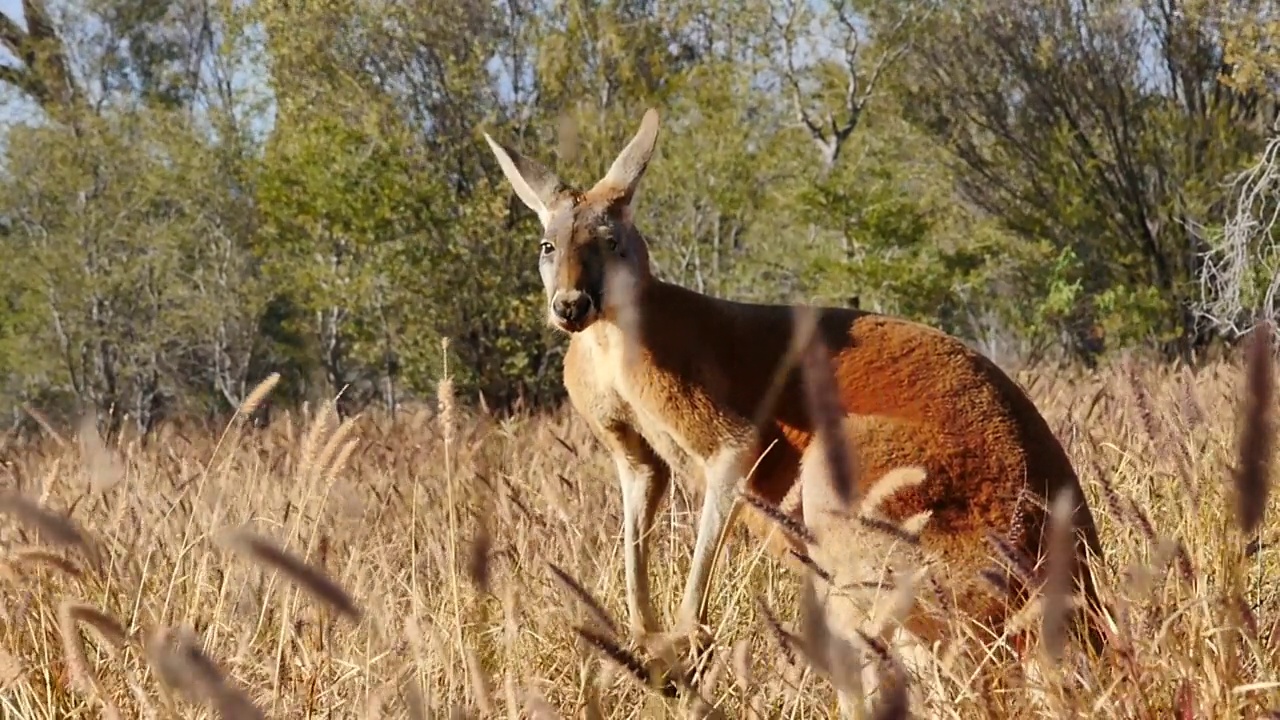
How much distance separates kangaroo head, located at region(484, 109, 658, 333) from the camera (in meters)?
3.81

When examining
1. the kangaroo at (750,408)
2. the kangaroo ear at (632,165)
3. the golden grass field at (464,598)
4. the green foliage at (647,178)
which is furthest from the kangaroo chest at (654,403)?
the green foliage at (647,178)

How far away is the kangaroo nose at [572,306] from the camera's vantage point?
3.73m

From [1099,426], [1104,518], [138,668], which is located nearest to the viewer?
[138,668]

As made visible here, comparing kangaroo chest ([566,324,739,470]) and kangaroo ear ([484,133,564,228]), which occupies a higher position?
kangaroo ear ([484,133,564,228])

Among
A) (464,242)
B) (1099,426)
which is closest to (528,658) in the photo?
(1099,426)

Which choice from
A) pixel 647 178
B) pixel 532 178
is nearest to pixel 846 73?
pixel 647 178

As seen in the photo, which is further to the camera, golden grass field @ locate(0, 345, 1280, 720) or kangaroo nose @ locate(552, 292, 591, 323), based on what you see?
kangaroo nose @ locate(552, 292, 591, 323)

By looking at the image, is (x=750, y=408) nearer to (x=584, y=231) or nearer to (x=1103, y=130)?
(x=584, y=231)

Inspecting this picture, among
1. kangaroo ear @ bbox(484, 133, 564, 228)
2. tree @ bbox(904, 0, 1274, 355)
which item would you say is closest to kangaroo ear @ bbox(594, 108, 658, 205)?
kangaroo ear @ bbox(484, 133, 564, 228)

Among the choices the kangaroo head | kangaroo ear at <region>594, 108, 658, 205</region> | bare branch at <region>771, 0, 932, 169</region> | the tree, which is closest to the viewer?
the kangaroo head

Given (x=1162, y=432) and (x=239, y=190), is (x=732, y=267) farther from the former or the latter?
(x=1162, y=432)

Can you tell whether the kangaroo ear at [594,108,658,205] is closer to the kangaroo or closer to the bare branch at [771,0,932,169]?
the kangaroo

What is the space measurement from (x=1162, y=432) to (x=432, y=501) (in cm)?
234

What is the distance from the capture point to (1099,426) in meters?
5.21
